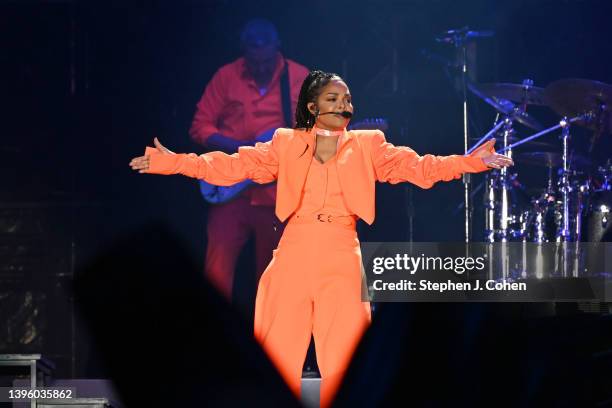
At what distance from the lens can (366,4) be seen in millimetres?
8242

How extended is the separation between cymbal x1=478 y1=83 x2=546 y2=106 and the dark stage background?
0.41 metres

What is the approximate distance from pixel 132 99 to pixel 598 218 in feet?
11.7

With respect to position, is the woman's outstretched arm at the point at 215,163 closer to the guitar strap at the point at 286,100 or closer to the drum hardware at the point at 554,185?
the guitar strap at the point at 286,100

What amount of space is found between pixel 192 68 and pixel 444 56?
6.33 feet

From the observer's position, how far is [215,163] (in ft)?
17.4

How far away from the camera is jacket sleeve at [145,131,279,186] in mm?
5262

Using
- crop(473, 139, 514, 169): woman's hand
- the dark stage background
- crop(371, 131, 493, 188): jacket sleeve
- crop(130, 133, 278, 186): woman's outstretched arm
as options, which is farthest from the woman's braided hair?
the dark stage background

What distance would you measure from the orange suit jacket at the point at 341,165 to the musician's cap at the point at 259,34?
2.78 m

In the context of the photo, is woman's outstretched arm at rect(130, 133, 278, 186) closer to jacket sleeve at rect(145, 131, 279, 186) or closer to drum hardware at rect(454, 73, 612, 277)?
jacket sleeve at rect(145, 131, 279, 186)

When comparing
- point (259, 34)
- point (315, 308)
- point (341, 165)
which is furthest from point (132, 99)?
point (315, 308)

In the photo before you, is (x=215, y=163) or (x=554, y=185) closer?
(x=215, y=163)

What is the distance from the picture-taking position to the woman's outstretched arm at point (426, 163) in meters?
5.14

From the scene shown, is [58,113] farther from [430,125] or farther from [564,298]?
[564,298]

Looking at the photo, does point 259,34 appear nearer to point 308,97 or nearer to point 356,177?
point 308,97
